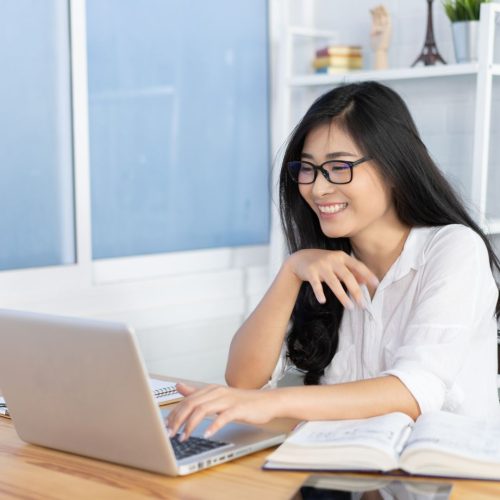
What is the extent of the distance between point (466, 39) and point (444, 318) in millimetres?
1615

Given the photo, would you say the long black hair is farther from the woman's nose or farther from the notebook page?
the notebook page

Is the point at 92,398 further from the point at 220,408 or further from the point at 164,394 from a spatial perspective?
the point at 164,394

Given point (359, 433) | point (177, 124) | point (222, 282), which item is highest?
point (177, 124)

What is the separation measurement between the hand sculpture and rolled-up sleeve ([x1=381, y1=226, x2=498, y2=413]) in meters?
1.63

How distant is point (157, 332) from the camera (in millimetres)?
3246

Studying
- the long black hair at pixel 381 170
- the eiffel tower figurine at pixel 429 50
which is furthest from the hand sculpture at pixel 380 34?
the long black hair at pixel 381 170

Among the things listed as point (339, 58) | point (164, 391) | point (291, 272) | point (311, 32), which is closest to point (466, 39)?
point (339, 58)

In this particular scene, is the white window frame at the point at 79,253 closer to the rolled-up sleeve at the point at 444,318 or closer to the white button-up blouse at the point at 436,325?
the white button-up blouse at the point at 436,325

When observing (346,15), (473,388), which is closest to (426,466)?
(473,388)

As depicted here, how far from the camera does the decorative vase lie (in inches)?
121

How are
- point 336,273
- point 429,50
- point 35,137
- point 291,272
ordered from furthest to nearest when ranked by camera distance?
point 429,50
point 35,137
point 291,272
point 336,273

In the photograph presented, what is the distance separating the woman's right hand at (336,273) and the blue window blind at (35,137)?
124 centimetres

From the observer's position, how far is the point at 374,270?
6.70 ft

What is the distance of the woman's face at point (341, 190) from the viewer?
1.91 meters
